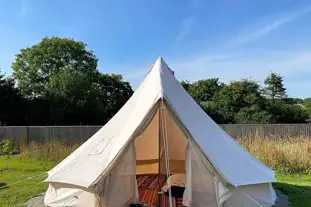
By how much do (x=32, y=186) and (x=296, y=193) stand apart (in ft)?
16.7

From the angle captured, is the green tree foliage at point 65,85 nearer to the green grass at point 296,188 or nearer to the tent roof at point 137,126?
the green grass at point 296,188

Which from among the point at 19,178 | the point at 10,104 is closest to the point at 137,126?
the point at 19,178

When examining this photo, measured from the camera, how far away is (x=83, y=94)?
26.5m

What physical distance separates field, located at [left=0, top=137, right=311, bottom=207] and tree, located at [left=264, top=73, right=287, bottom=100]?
1547 centimetres

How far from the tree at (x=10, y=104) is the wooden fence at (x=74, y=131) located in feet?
20.7

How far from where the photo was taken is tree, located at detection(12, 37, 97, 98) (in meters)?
30.8

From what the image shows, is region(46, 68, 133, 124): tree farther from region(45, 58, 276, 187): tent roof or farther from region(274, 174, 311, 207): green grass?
region(45, 58, 276, 187): tent roof

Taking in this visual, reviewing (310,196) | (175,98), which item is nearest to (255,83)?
(310,196)

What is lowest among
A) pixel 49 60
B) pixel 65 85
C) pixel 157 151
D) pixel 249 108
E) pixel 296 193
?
pixel 296 193

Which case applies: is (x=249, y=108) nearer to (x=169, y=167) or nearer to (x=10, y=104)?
(x=10, y=104)

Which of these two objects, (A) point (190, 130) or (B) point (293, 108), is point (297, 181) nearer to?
(A) point (190, 130)

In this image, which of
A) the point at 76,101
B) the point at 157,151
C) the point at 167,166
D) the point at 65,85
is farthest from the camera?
the point at 65,85

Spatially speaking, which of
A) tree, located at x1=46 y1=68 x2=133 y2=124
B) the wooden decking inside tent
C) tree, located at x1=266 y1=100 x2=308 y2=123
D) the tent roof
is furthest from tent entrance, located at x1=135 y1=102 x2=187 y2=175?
tree, located at x1=46 y1=68 x2=133 y2=124

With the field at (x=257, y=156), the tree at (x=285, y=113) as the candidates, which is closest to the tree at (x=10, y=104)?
the field at (x=257, y=156)
